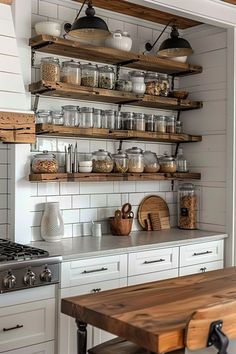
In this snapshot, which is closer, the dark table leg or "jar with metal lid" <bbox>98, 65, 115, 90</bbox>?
the dark table leg

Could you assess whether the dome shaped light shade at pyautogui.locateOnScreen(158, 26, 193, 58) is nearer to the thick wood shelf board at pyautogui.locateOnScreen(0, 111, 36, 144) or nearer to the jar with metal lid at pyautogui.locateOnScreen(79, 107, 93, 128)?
the jar with metal lid at pyautogui.locateOnScreen(79, 107, 93, 128)

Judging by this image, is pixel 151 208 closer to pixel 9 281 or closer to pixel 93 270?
pixel 93 270

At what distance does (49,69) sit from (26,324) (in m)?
1.70

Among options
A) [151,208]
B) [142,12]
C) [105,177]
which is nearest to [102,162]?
[105,177]

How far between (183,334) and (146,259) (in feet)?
5.79

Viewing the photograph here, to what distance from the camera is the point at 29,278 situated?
2736 mm

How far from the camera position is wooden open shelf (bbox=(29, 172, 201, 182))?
332cm

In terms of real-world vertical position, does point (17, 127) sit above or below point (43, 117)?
below

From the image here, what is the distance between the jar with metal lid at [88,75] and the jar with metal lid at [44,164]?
621 millimetres

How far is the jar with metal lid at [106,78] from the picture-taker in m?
3.74

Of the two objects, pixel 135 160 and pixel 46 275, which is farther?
pixel 135 160

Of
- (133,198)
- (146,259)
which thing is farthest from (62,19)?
(146,259)

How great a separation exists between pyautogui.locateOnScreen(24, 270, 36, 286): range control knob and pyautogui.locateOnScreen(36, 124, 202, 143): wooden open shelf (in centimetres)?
104

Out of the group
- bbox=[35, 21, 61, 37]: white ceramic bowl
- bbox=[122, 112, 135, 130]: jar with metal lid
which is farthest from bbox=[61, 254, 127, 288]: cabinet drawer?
bbox=[35, 21, 61, 37]: white ceramic bowl
